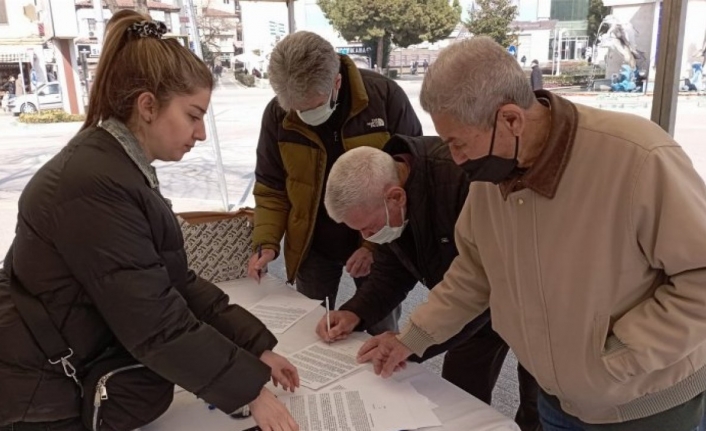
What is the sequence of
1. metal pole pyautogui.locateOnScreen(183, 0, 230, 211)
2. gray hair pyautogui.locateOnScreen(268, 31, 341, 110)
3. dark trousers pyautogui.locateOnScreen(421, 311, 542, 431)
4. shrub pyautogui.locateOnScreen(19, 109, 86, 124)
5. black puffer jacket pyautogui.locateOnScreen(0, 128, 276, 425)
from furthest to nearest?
metal pole pyautogui.locateOnScreen(183, 0, 230, 211)
shrub pyautogui.locateOnScreen(19, 109, 86, 124)
gray hair pyautogui.locateOnScreen(268, 31, 341, 110)
dark trousers pyautogui.locateOnScreen(421, 311, 542, 431)
black puffer jacket pyautogui.locateOnScreen(0, 128, 276, 425)

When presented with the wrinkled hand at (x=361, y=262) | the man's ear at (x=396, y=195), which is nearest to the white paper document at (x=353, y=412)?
the man's ear at (x=396, y=195)

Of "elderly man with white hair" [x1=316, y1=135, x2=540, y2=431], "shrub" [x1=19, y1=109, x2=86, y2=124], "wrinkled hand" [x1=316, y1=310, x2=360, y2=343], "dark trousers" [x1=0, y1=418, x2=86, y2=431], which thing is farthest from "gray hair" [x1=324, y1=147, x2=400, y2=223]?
"shrub" [x1=19, y1=109, x2=86, y2=124]

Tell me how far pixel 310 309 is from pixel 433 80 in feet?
3.03

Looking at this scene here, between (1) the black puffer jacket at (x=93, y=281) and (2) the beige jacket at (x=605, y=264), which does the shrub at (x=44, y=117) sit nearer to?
(1) the black puffer jacket at (x=93, y=281)

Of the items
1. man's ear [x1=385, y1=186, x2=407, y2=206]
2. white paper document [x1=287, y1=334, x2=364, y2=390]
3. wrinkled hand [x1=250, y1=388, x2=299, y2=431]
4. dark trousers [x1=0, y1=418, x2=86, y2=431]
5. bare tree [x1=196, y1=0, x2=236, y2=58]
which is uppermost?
bare tree [x1=196, y1=0, x2=236, y2=58]

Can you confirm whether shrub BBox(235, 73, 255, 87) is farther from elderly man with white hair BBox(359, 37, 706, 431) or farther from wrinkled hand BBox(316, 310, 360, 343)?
elderly man with white hair BBox(359, 37, 706, 431)

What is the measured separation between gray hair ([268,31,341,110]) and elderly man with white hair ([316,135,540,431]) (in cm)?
34

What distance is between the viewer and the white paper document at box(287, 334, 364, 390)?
1269 millimetres

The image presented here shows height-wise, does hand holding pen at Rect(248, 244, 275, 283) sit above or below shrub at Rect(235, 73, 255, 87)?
below

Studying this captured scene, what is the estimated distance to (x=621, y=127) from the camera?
0.92 metres

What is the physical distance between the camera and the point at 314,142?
1.88m

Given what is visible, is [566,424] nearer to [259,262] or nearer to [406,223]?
[406,223]

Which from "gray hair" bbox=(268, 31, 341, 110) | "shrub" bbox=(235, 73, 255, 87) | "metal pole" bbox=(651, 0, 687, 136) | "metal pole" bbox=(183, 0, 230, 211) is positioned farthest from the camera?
"shrub" bbox=(235, 73, 255, 87)

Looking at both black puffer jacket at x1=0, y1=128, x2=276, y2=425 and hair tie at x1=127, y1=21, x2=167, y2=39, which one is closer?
black puffer jacket at x1=0, y1=128, x2=276, y2=425
